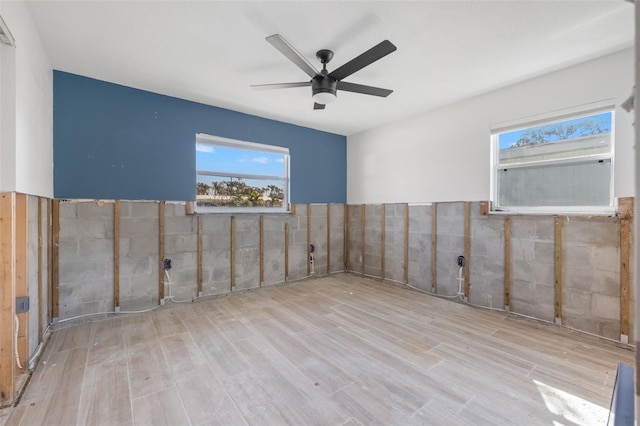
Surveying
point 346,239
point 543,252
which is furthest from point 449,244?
point 346,239

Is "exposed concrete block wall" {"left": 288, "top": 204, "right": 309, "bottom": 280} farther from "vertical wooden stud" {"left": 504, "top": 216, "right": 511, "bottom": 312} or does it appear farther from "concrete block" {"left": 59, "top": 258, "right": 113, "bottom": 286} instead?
"vertical wooden stud" {"left": 504, "top": 216, "right": 511, "bottom": 312}

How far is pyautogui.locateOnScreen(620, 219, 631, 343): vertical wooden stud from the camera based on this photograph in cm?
265

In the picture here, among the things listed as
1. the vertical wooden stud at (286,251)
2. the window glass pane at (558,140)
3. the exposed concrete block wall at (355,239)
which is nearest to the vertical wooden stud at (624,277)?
the window glass pane at (558,140)

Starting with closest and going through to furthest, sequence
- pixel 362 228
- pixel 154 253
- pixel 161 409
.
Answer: pixel 161 409 < pixel 154 253 < pixel 362 228

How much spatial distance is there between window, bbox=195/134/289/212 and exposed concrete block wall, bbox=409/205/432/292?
2232mm

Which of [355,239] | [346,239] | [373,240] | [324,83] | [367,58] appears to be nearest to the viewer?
[367,58]

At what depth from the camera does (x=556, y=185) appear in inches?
125

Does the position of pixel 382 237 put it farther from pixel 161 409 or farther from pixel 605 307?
pixel 161 409

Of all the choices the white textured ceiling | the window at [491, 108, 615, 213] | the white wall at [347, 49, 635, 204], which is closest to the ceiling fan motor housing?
the white textured ceiling

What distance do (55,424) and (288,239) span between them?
136 inches

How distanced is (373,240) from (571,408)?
357 cm

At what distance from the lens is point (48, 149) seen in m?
2.90

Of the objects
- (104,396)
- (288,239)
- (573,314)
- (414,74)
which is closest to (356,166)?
(288,239)

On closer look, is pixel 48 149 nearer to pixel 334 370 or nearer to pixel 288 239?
pixel 288 239
